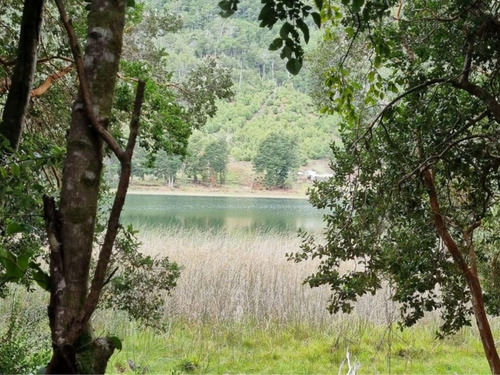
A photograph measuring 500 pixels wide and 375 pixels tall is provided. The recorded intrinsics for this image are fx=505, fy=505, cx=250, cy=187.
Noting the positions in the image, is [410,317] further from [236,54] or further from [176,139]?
[236,54]

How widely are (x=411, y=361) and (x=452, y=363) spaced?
42 centimetres

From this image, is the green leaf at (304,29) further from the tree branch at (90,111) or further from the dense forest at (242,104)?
the dense forest at (242,104)

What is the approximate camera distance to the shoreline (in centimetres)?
3480

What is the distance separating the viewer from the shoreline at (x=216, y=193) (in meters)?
34.8

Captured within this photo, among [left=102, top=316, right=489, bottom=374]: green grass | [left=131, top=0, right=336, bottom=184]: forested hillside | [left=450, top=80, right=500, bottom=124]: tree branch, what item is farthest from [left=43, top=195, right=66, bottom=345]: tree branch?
[left=131, top=0, right=336, bottom=184]: forested hillside

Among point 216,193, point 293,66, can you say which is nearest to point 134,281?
point 293,66

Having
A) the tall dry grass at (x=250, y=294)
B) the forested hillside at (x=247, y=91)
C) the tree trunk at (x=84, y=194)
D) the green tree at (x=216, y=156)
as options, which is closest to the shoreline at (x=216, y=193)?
the green tree at (x=216, y=156)

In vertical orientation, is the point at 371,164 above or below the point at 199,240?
above

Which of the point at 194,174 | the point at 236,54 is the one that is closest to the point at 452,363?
the point at 194,174

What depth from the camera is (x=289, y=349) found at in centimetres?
575

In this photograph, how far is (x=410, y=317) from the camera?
8.93 feet

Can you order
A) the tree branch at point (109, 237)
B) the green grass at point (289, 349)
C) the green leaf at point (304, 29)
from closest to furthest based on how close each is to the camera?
the tree branch at point (109, 237), the green leaf at point (304, 29), the green grass at point (289, 349)

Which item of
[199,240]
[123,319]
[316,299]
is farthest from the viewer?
[199,240]

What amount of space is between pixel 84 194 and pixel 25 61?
22.4 inches
